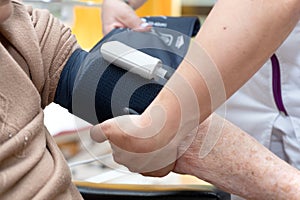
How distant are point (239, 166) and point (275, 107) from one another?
17.4 inches

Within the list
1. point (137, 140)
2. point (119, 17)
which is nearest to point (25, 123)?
point (137, 140)

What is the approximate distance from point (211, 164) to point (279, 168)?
0.10 m

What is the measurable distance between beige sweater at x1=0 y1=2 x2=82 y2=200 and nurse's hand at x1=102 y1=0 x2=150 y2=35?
480mm

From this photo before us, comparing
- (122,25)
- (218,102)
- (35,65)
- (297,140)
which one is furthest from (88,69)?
(297,140)

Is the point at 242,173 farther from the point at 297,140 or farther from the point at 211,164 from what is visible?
the point at 297,140

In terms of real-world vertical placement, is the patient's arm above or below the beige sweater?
below

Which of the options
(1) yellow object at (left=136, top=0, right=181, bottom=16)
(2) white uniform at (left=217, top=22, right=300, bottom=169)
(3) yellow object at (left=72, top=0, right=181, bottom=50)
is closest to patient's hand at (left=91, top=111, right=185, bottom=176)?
(2) white uniform at (left=217, top=22, right=300, bottom=169)

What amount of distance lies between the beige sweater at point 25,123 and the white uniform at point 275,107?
1.87 ft

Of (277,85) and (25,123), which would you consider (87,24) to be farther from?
(25,123)

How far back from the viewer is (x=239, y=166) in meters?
0.73

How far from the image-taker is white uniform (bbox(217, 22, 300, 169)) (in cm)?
109

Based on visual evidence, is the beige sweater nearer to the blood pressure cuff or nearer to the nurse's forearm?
the blood pressure cuff

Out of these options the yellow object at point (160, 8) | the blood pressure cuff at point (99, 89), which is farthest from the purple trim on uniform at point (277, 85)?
the yellow object at point (160, 8)

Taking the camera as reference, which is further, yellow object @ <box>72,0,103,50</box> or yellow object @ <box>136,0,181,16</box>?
yellow object @ <box>136,0,181,16</box>
